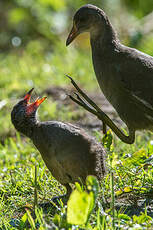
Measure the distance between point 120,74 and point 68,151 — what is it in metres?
0.89

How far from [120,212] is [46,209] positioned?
1.74 feet

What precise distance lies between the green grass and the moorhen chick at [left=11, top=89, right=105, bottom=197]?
0.17 meters

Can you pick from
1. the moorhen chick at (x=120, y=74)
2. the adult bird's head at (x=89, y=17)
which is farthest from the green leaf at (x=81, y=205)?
the adult bird's head at (x=89, y=17)

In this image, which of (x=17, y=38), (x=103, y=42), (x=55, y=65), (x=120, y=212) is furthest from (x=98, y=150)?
(x=17, y=38)

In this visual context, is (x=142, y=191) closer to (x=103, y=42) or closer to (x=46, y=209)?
(x=46, y=209)

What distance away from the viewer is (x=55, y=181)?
3.67m

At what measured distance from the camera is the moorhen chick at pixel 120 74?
3.67 meters

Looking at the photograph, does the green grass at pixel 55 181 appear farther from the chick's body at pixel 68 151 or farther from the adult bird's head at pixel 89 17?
the adult bird's head at pixel 89 17

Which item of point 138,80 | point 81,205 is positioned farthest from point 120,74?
point 81,205

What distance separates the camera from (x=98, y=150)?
3227 millimetres

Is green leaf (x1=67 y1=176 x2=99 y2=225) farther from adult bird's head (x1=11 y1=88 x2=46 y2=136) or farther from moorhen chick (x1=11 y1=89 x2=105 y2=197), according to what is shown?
adult bird's head (x1=11 y1=88 x2=46 y2=136)

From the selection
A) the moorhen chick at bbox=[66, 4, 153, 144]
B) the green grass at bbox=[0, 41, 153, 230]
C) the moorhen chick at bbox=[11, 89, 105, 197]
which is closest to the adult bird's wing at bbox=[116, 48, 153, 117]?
the moorhen chick at bbox=[66, 4, 153, 144]

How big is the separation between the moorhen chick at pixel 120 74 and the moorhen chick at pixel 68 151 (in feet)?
1.65

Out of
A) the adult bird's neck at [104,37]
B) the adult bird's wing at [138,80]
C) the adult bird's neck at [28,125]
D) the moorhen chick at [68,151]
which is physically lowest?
the moorhen chick at [68,151]
